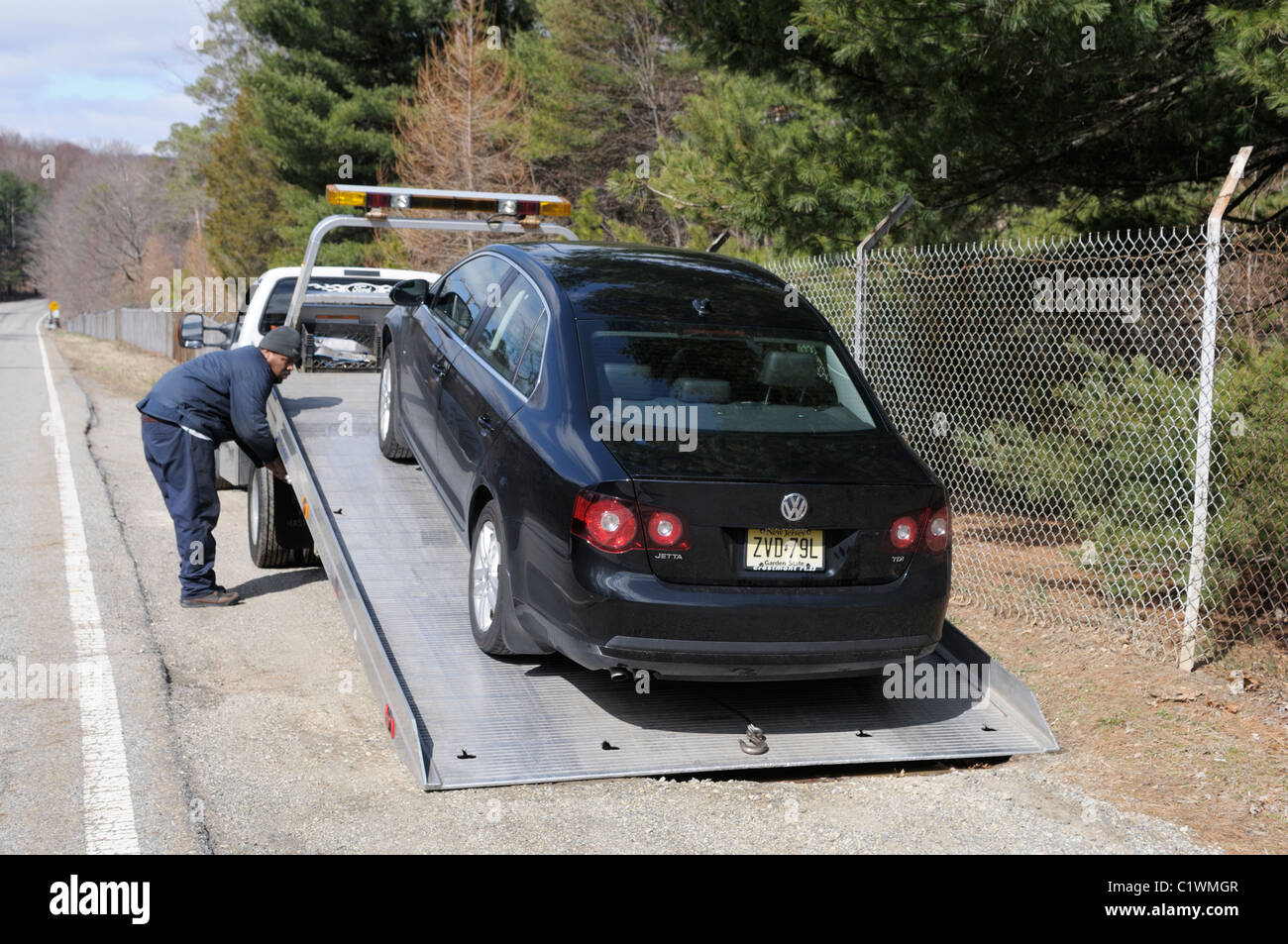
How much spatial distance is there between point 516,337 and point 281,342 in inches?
94.4

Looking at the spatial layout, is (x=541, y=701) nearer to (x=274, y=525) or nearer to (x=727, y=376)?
(x=727, y=376)

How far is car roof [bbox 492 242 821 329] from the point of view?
5.48 m

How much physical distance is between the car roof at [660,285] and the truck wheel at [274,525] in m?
2.63

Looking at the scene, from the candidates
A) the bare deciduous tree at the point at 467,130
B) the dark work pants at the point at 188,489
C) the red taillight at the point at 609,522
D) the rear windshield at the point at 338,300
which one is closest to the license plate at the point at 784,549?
the red taillight at the point at 609,522

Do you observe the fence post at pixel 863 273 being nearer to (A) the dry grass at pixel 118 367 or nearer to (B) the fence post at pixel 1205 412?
(B) the fence post at pixel 1205 412

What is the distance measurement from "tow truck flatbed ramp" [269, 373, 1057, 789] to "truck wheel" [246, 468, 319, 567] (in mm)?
1510

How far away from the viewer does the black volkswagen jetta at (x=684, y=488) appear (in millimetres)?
4562

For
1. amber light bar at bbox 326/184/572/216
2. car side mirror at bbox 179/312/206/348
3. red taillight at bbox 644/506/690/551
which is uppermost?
amber light bar at bbox 326/184/572/216

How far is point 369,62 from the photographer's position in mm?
32188

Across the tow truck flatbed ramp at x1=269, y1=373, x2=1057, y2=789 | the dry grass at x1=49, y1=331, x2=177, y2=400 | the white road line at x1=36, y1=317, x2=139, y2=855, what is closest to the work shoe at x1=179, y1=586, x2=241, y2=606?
the white road line at x1=36, y1=317, x2=139, y2=855

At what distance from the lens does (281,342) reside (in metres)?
7.36

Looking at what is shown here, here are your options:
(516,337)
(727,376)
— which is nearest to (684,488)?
(727,376)

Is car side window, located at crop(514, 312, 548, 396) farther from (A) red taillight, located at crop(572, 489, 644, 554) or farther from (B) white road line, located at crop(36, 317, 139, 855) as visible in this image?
(B) white road line, located at crop(36, 317, 139, 855)

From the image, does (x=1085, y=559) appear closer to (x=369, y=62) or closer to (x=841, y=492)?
(x=841, y=492)
